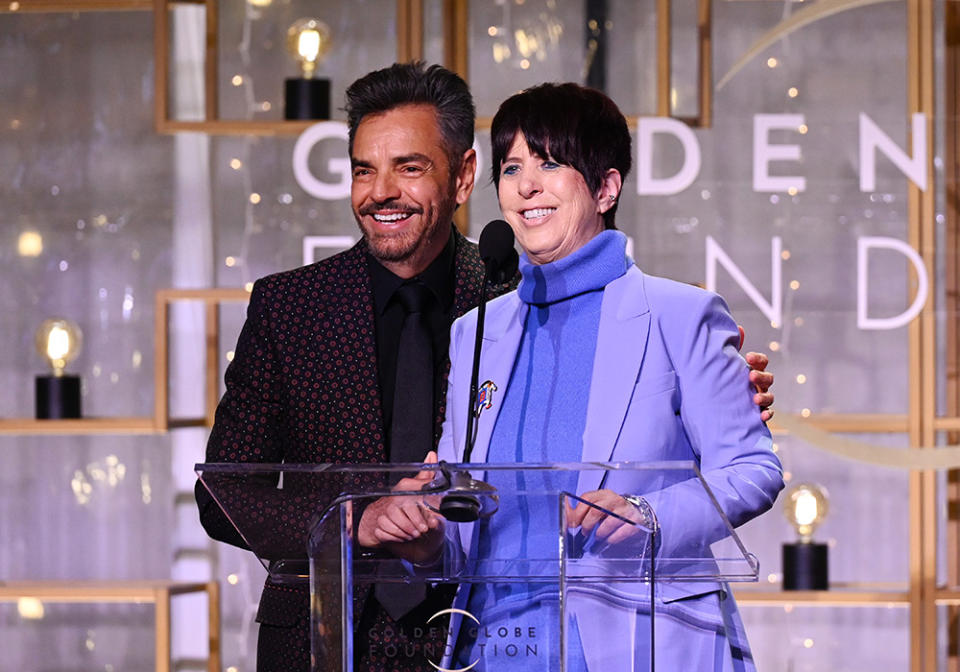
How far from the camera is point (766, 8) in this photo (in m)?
3.96

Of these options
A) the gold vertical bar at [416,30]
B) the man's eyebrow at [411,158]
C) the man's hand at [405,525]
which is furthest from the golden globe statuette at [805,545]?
the man's hand at [405,525]

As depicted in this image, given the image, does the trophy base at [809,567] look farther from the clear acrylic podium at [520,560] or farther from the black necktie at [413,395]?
the clear acrylic podium at [520,560]

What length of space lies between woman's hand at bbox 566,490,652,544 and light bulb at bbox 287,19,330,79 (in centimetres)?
269

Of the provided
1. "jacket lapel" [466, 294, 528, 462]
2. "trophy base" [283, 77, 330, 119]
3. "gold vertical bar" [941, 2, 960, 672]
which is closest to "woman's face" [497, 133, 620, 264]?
"jacket lapel" [466, 294, 528, 462]

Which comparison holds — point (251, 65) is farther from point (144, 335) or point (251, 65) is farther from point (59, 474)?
point (59, 474)

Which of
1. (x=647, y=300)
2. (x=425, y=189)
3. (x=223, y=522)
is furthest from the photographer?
(x=425, y=189)

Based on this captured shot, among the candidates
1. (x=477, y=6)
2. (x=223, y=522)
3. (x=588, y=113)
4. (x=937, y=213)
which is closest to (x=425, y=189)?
(x=588, y=113)

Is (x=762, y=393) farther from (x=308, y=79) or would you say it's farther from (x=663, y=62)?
(x=308, y=79)

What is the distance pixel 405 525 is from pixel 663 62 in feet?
8.62

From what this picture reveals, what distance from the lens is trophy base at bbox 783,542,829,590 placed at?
3.74 metres

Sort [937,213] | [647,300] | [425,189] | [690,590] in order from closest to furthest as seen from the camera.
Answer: [690,590] < [647,300] < [425,189] < [937,213]

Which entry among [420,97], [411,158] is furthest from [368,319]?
[420,97]

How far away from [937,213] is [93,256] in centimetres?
254

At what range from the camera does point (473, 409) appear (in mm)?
1643
